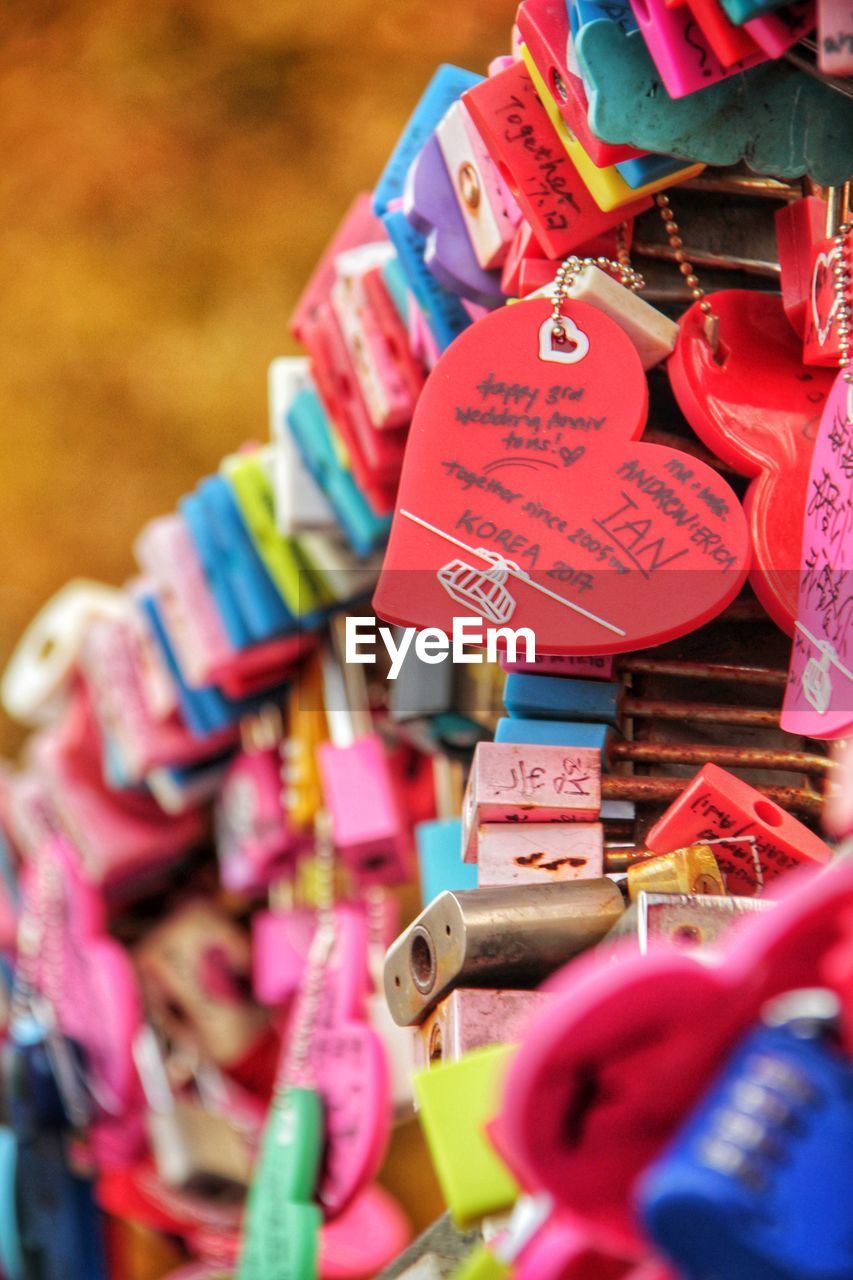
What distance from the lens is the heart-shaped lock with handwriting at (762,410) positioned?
0.53 m

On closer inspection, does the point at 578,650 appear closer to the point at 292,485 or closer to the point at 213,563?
the point at 292,485

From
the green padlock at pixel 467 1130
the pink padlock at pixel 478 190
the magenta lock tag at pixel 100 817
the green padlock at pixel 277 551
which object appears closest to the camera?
the green padlock at pixel 467 1130

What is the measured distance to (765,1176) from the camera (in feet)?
0.94

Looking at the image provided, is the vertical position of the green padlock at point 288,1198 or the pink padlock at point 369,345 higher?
the pink padlock at point 369,345

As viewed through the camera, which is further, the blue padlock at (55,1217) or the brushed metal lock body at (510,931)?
the blue padlock at (55,1217)

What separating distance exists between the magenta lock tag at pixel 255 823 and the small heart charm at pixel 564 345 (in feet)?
2.15

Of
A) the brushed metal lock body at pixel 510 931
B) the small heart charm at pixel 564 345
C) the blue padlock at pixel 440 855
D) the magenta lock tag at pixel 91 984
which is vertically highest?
the small heart charm at pixel 564 345

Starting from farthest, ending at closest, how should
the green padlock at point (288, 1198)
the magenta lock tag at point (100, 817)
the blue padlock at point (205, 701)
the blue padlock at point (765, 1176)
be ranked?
the magenta lock tag at point (100, 817)
the blue padlock at point (205, 701)
the green padlock at point (288, 1198)
the blue padlock at point (765, 1176)

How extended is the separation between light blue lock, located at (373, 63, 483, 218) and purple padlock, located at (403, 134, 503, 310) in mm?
50

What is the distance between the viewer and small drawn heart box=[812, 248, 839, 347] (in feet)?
1.74

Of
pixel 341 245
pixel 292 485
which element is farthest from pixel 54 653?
pixel 341 245

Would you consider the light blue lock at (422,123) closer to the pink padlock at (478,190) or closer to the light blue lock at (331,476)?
the pink padlock at (478,190)

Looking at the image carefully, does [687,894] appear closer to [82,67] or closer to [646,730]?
[646,730]

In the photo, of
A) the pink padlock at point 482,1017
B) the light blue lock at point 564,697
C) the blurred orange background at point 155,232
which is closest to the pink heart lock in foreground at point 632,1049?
the pink padlock at point 482,1017
